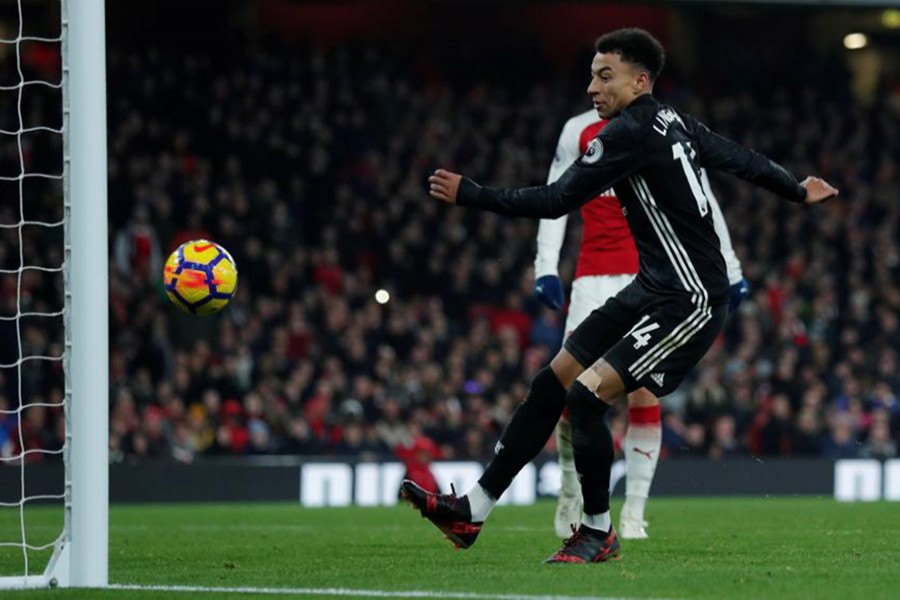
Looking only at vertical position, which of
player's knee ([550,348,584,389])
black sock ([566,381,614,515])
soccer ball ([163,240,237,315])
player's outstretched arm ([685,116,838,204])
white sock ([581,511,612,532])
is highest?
player's outstretched arm ([685,116,838,204])

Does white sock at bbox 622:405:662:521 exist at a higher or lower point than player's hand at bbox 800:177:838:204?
lower

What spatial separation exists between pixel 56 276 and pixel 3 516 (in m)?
6.54

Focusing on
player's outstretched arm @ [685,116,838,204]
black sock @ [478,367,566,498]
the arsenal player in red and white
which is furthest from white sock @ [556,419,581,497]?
player's outstretched arm @ [685,116,838,204]

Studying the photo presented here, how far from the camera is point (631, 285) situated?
292 inches

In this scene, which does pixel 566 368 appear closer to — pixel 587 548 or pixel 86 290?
pixel 587 548

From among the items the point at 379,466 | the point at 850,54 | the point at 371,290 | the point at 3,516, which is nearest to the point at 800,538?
the point at 3,516

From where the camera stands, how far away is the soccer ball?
28.6 feet

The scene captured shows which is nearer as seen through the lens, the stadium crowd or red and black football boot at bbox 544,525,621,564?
red and black football boot at bbox 544,525,621,564

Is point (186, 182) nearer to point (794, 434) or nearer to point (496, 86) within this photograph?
point (496, 86)

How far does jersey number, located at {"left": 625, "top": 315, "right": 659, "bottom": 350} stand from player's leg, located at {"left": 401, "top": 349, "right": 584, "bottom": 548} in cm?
34

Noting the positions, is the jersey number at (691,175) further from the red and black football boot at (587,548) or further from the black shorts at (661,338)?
the red and black football boot at (587,548)

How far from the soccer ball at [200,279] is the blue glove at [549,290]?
162cm

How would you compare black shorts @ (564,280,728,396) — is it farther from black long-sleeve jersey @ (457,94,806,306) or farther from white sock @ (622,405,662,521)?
white sock @ (622,405,662,521)

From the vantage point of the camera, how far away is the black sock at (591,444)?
7.15m
